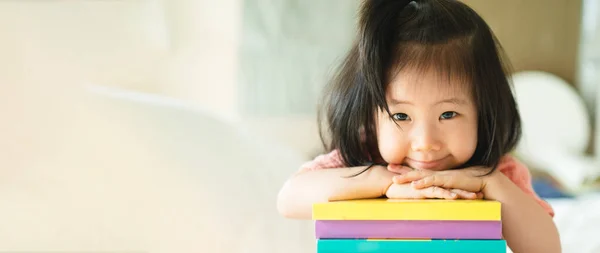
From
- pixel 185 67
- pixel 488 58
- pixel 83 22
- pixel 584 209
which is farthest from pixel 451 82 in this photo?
pixel 185 67

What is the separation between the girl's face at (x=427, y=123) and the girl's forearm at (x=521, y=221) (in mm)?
60

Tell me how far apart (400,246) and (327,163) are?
0.84 ft

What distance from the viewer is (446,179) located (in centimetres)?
71

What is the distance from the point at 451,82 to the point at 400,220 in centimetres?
19

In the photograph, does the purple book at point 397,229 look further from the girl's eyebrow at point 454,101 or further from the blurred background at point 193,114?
the blurred background at point 193,114

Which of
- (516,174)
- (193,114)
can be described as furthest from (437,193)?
(193,114)

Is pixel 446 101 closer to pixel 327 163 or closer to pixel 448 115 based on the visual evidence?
pixel 448 115

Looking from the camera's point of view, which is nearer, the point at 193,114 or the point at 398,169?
the point at 398,169

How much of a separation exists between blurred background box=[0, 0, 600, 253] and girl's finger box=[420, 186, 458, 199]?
300 mm

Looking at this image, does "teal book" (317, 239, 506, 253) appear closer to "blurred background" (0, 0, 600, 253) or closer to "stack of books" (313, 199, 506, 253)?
"stack of books" (313, 199, 506, 253)

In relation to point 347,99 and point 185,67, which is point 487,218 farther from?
point 185,67

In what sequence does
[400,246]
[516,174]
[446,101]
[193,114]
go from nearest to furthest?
1. [400,246]
2. [446,101]
3. [516,174]
4. [193,114]

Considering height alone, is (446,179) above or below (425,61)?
below

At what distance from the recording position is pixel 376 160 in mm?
847
